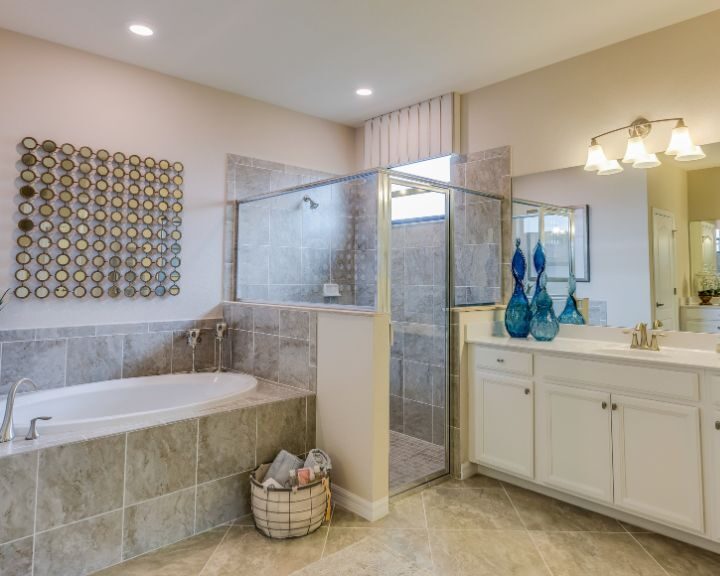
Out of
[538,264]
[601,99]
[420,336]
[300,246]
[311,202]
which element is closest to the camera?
[601,99]

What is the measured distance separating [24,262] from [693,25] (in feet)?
12.8

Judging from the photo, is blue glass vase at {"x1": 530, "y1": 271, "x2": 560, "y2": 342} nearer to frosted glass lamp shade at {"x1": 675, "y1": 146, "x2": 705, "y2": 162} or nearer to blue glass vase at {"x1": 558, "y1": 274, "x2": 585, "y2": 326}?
blue glass vase at {"x1": 558, "y1": 274, "x2": 585, "y2": 326}

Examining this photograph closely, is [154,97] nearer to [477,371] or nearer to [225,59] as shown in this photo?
[225,59]

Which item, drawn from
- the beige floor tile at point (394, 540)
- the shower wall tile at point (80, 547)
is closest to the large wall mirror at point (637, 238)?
the beige floor tile at point (394, 540)

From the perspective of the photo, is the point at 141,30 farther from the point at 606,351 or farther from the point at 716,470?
the point at 716,470

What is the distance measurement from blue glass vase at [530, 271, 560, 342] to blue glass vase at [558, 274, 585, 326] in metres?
0.08

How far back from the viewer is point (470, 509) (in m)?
2.53

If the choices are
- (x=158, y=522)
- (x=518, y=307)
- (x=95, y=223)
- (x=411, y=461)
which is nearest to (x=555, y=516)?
(x=411, y=461)

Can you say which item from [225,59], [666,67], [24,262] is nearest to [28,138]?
[24,262]

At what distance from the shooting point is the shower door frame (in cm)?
254

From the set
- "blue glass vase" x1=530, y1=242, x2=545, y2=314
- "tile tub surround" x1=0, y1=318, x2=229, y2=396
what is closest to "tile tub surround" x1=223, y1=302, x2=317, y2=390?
"tile tub surround" x1=0, y1=318, x2=229, y2=396

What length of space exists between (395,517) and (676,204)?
2.26 metres

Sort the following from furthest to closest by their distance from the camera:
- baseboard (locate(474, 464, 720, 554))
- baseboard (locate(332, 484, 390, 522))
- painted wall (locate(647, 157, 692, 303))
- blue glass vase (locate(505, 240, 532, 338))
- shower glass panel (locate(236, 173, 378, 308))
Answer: shower glass panel (locate(236, 173, 378, 308)) < blue glass vase (locate(505, 240, 532, 338)) < painted wall (locate(647, 157, 692, 303)) < baseboard (locate(332, 484, 390, 522)) < baseboard (locate(474, 464, 720, 554))

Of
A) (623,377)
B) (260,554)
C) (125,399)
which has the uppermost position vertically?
(623,377)
